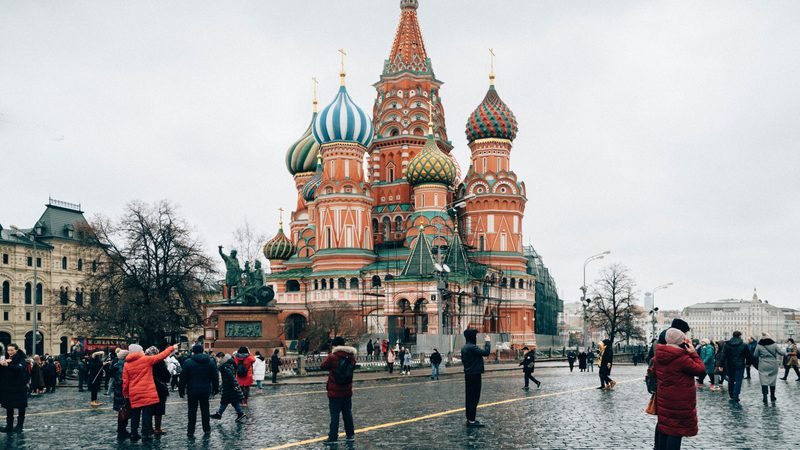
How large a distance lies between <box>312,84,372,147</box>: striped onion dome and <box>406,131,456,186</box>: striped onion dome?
459 cm

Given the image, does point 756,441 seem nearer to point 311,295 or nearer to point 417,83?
point 311,295

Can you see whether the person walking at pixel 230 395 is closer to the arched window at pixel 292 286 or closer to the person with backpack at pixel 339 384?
the person with backpack at pixel 339 384

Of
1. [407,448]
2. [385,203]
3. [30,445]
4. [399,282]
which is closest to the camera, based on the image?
[407,448]

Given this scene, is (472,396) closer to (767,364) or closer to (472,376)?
(472,376)

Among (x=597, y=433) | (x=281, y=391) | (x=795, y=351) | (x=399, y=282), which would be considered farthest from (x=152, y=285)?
(x=597, y=433)

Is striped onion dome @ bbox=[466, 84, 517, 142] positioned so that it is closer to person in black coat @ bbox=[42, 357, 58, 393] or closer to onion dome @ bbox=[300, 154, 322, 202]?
onion dome @ bbox=[300, 154, 322, 202]

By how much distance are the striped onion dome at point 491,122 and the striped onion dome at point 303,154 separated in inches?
654

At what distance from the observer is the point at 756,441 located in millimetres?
11562

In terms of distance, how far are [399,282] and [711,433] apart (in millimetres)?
44974

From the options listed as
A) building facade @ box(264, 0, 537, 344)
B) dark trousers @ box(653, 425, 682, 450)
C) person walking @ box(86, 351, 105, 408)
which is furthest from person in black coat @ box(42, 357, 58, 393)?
building facade @ box(264, 0, 537, 344)

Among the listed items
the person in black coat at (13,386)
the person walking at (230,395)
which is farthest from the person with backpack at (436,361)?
the person in black coat at (13,386)

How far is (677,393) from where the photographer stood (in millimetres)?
8281

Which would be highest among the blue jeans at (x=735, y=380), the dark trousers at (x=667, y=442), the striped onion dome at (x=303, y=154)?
the striped onion dome at (x=303, y=154)

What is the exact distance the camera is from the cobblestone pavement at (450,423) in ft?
38.4
